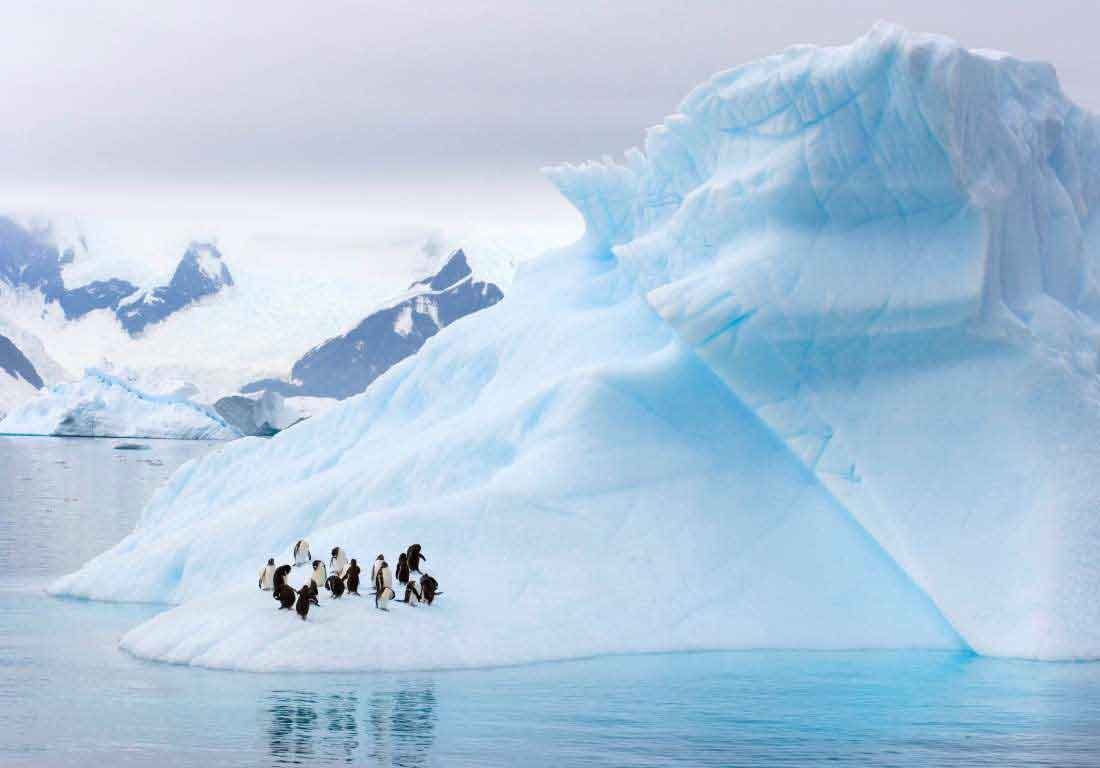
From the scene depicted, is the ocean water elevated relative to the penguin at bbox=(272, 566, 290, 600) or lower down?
lower down

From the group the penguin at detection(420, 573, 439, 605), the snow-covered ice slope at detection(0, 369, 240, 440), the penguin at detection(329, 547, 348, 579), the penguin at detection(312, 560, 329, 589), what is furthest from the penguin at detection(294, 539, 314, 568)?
the snow-covered ice slope at detection(0, 369, 240, 440)

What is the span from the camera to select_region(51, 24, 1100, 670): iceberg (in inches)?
982

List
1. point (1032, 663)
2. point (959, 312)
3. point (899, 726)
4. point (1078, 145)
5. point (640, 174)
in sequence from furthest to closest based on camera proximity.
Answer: point (640, 174) < point (1078, 145) < point (959, 312) < point (1032, 663) < point (899, 726)

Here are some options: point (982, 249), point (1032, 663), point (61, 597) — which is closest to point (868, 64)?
point (982, 249)

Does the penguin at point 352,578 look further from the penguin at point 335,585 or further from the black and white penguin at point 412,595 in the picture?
the black and white penguin at point 412,595

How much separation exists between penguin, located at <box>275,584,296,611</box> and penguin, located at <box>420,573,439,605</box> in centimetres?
204

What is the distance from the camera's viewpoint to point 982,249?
26.8 meters

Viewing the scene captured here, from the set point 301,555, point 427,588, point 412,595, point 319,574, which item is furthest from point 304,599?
point 301,555

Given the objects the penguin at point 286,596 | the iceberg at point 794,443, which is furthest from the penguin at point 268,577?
the penguin at point 286,596

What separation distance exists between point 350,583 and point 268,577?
4.66 ft

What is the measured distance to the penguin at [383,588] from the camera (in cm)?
2336

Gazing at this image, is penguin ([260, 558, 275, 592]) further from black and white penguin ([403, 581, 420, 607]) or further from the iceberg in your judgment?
black and white penguin ([403, 581, 420, 607])

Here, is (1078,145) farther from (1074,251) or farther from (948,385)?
(948,385)

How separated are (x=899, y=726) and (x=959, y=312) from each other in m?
9.35
